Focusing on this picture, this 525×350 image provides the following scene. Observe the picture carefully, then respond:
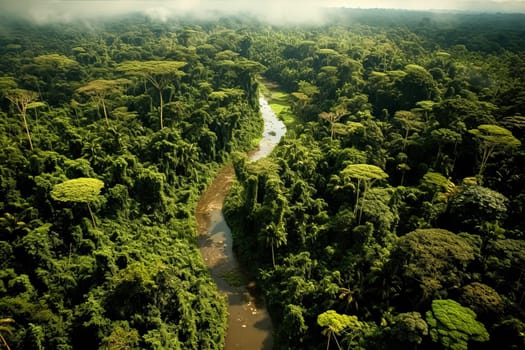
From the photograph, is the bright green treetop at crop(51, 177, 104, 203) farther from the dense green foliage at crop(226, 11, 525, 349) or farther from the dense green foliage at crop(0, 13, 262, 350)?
the dense green foliage at crop(226, 11, 525, 349)

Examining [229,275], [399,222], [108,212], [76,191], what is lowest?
[229,275]

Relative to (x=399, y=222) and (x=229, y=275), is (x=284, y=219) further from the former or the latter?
(x=399, y=222)

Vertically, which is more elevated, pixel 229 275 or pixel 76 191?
pixel 76 191

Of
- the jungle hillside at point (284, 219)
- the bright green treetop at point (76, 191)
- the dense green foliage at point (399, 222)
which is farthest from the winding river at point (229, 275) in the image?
the bright green treetop at point (76, 191)

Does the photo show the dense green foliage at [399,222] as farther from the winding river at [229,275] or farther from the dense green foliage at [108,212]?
the dense green foliage at [108,212]

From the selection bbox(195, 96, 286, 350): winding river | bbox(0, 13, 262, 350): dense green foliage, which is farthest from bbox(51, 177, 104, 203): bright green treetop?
bbox(195, 96, 286, 350): winding river

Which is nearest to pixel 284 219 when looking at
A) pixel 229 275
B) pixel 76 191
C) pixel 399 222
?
pixel 229 275

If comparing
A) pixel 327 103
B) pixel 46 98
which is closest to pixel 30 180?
pixel 46 98
